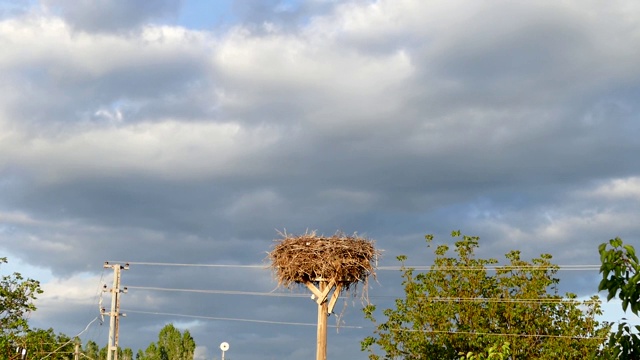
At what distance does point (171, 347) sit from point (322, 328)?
5308 cm

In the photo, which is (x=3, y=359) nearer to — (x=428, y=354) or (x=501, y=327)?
(x=428, y=354)

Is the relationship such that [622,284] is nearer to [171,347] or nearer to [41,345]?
[41,345]

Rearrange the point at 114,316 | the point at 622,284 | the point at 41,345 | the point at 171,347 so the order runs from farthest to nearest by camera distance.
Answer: the point at 171,347, the point at 41,345, the point at 114,316, the point at 622,284

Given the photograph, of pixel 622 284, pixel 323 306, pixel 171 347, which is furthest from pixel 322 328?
pixel 171 347

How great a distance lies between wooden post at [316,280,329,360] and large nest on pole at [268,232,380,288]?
326mm

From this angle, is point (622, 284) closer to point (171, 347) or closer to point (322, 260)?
point (322, 260)

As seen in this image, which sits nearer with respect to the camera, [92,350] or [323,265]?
[323,265]

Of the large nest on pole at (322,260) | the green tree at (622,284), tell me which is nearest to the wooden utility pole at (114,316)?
the large nest on pole at (322,260)

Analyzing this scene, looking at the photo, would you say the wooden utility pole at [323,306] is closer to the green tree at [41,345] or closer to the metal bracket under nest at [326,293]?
the metal bracket under nest at [326,293]

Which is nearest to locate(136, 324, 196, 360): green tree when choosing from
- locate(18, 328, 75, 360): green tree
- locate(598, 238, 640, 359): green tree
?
locate(18, 328, 75, 360): green tree

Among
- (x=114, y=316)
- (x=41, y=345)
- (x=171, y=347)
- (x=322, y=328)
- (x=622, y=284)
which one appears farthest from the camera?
(x=171, y=347)

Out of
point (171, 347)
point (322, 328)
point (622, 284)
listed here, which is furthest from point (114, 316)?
point (171, 347)

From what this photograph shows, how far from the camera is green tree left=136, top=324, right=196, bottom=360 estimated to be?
74.2 meters

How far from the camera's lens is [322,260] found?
79.9 ft
